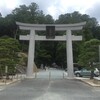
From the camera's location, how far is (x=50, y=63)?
126625mm

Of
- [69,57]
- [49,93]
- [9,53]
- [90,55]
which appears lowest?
[49,93]

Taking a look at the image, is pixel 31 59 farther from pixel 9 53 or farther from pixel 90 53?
pixel 90 53

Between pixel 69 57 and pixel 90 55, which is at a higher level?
pixel 69 57

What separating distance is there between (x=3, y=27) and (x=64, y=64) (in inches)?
1083

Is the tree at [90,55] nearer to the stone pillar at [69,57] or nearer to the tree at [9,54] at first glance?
the stone pillar at [69,57]

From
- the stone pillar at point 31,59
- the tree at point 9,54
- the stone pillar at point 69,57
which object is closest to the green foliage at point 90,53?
the stone pillar at point 69,57

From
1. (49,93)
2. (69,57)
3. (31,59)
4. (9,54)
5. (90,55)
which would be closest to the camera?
(49,93)

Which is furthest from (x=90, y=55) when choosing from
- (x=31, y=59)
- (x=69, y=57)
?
(x=31, y=59)

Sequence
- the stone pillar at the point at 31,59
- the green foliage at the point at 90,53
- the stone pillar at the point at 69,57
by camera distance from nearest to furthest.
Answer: the green foliage at the point at 90,53 → the stone pillar at the point at 69,57 → the stone pillar at the point at 31,59

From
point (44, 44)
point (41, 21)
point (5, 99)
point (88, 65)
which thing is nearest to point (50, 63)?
point (44, 44)

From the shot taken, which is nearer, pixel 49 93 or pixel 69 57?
pixel 49 93

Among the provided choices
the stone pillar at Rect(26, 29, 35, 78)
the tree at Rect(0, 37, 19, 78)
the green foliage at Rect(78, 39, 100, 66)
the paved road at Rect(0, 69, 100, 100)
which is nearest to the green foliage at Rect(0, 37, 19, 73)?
the tree at Rect(0, 37, 19, 78)

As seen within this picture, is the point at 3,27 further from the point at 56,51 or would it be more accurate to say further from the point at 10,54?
the point at 10,54

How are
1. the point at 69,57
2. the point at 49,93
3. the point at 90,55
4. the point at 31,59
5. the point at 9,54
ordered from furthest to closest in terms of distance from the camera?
the point at 31,59
the point at 69,57
the point at 90,55
the point at 9,54
the point at 49,93
